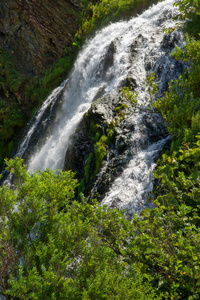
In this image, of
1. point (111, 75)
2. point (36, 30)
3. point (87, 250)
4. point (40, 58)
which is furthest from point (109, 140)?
point (36, 30)

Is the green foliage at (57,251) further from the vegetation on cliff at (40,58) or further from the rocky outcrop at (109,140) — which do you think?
the vegetation on cliff at (40,58)

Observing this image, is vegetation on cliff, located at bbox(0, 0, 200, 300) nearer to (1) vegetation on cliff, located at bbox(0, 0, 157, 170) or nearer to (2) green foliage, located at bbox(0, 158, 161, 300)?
(2) green foliage, located at bbox(0, 158, 161, 300)

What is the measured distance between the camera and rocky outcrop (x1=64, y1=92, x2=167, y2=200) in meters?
6.76

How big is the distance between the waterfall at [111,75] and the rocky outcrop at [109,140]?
349 millimetres

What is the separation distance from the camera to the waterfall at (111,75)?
8.14 m

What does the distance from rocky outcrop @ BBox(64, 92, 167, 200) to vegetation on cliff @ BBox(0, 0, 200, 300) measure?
3.04 metres

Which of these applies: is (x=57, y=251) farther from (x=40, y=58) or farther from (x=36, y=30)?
(x=36, y=30)

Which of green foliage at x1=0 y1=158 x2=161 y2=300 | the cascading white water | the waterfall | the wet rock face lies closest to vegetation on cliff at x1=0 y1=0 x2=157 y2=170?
the wet rock face

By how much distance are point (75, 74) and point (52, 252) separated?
39.8 ft

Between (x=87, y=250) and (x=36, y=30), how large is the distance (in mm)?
17000

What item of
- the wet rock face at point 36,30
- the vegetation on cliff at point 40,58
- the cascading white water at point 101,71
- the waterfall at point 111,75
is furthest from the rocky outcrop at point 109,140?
the wet rock face at point 36,30

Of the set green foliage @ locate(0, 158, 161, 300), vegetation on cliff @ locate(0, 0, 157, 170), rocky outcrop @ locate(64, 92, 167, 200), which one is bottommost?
rocky outcrop @ locate(64, 92, 167, 200)

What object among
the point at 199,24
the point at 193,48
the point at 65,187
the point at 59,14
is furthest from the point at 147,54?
the point at 59,14

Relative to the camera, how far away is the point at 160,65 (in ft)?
28.0
